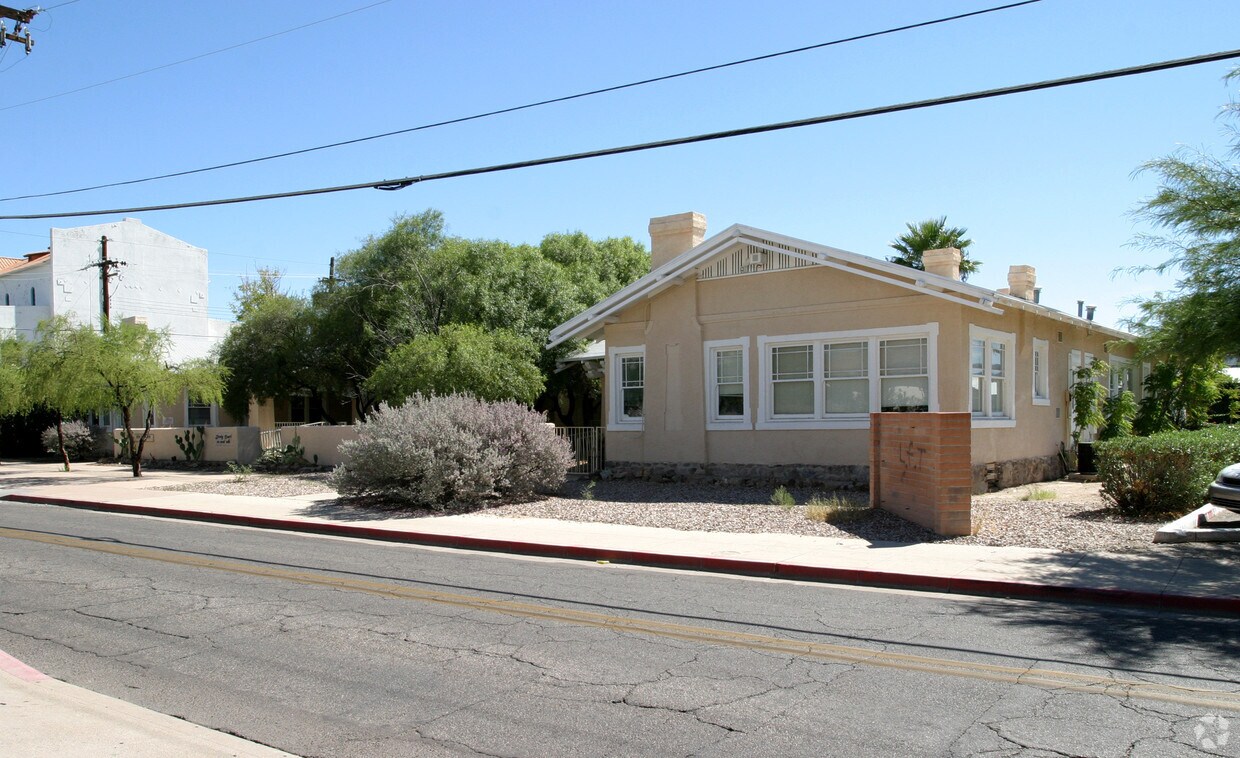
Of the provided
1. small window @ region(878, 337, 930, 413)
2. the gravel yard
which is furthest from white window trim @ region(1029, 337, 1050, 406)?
small window @ region(878, 337, 930, 413)

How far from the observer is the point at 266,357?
33156mm

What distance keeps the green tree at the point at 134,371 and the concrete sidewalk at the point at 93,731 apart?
20.8 metres

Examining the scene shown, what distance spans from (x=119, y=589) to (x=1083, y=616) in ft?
31.4

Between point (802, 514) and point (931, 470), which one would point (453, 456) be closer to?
point (802, 514)

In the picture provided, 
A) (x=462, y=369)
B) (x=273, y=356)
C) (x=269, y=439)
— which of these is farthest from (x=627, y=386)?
(x=273, y=356)

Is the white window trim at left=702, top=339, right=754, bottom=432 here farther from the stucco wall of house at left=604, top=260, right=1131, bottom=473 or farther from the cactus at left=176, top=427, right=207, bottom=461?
the cactus at left=176, top=427, right=207, bottom=461

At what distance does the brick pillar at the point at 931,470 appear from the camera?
12594 mm

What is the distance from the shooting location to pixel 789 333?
19031mm

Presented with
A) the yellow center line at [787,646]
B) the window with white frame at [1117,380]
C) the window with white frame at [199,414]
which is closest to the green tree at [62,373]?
the window with white frame at [199,414]

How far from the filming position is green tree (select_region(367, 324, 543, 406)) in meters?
22.4

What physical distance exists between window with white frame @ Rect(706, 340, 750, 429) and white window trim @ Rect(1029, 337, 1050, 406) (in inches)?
241

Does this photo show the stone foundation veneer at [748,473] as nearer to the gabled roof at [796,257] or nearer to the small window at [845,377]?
the small window at [845,377]

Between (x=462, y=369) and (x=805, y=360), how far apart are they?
8099 millimetres

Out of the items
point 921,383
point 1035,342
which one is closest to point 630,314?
point 921,383
